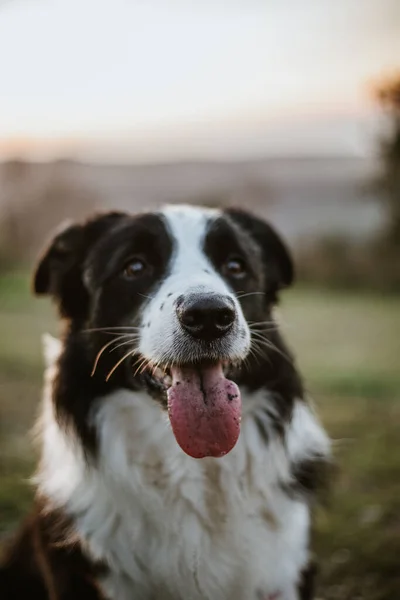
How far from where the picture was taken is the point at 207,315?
2.16 meters

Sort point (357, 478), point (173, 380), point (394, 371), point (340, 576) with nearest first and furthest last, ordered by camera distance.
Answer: point (173, 380) < point (340, 576) < point (357, 478) < point (394, 371)

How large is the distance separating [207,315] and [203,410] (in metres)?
0.31

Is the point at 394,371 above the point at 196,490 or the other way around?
the other way around

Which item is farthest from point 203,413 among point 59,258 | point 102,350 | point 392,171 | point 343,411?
point 392,171

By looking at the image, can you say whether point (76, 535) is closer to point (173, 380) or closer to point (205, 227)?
point (173, 380)

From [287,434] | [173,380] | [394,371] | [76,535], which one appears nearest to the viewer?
[173,380]

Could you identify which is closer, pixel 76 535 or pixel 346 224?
pixel 76 535

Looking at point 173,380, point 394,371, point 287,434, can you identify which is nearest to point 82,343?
point 173,380

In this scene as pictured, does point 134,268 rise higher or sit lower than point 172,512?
higher

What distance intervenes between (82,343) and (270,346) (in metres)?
0.68

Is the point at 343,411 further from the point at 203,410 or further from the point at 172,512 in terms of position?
the point at 203,410

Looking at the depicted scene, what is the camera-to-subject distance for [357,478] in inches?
169

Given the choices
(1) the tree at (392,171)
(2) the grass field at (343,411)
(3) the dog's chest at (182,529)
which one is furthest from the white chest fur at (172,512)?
(1) the tree at (392,171)

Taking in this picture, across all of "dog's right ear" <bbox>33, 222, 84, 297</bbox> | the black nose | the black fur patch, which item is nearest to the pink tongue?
the black nose
